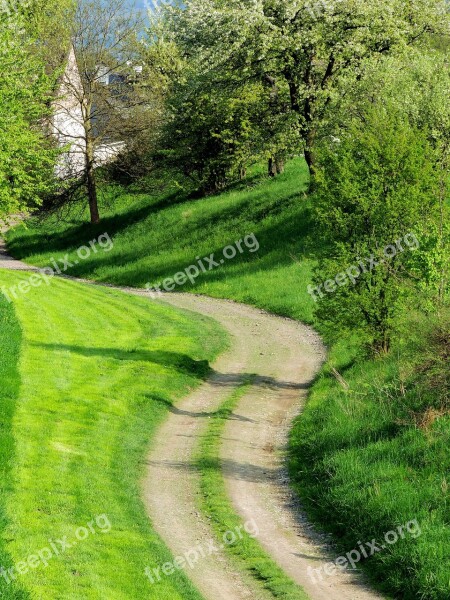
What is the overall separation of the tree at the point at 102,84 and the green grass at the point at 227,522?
35.2m

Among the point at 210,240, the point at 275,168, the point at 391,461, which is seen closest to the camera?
the point at 391,461

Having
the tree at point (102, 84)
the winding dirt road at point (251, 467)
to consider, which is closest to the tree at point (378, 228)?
the winding dirt road at point (251, 467)

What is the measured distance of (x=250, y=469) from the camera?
20.3 metres

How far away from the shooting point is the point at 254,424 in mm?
23625

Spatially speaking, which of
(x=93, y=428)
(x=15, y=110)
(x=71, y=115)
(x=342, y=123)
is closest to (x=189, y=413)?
(x=93, y=428)

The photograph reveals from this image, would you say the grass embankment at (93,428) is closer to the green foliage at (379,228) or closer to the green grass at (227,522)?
the green grass at (227,522)

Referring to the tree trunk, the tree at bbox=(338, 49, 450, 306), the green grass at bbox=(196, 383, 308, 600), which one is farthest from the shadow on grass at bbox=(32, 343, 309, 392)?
the tree trunk

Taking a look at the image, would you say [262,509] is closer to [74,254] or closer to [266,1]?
[266,1]

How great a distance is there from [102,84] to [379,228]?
3534 cm

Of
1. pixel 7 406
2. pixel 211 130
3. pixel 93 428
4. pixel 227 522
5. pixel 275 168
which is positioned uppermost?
pixel 211 130

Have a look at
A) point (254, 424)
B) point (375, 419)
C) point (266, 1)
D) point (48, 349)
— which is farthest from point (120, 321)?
point (266, 1)

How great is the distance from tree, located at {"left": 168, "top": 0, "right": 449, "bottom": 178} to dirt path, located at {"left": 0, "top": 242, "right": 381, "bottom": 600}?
641 inches

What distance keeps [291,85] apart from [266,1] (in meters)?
4.61

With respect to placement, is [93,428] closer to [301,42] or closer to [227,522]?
[227,522]
